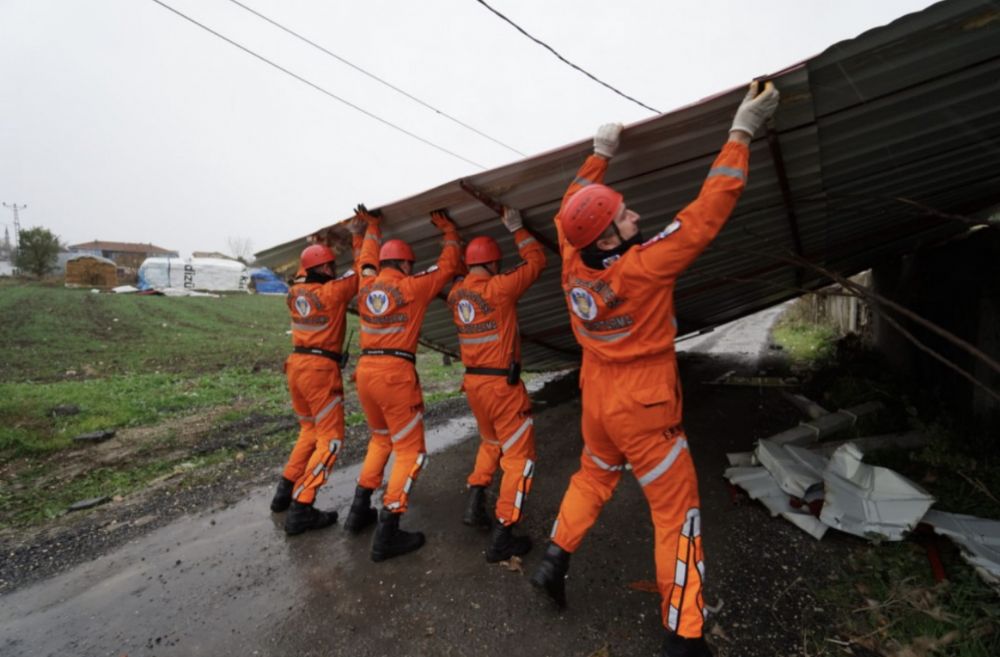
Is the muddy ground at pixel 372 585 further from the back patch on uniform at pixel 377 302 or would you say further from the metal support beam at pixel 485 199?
the metal support beam at pixel 485 199

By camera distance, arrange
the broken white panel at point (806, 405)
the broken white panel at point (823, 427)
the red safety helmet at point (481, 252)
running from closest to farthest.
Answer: the red safety helmet at point (481, 252)
the broken white panel at point (823, 427)
the broken white panel at point (806, 405)

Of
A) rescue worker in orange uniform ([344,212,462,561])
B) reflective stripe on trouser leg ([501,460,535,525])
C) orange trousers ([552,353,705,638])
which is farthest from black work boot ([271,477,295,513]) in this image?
orange trousers ([552,353,705,638])

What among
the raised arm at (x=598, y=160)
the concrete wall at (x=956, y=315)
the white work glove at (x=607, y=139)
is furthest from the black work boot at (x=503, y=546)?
the concrete wall at (x=956, y=315)

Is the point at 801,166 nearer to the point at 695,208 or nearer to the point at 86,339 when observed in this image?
the point at 695,208

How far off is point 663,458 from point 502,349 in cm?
155

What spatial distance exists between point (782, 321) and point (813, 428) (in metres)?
13.9

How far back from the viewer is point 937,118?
2803mm

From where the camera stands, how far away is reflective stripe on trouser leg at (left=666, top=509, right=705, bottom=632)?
233cm

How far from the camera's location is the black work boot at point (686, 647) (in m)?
2.29

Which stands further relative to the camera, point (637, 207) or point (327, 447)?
point (327, 447)

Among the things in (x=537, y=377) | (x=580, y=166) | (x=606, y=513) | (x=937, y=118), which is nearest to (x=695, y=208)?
(x=580, y=166)

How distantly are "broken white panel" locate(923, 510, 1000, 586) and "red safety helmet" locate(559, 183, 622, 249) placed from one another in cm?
279

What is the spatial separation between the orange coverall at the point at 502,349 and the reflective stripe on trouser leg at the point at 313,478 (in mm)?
1382

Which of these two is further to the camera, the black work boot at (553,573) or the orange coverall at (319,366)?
the orange coverall at (319,366)
